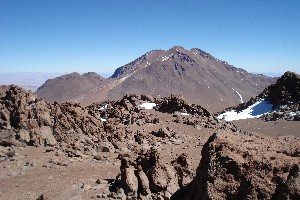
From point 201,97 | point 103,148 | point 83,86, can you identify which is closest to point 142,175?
point 103,148

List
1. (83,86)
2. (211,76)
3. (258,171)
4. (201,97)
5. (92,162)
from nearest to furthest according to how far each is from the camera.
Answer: (258,171)
(92,162)
(201,97)
(83,86)
(211,76)

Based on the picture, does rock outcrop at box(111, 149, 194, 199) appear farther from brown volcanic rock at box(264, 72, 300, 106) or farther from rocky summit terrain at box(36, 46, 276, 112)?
rocky summit terrain at box(36, 46, 276, 112)

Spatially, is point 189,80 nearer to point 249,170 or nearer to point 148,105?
point 148,105

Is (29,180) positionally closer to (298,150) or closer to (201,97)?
(298,150)

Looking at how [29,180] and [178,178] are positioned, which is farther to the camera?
[29,180]

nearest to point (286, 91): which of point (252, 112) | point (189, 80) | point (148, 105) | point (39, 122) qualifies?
point (252, 112)

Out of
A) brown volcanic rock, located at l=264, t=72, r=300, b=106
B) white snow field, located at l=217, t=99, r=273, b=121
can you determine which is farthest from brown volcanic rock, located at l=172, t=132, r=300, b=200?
brown volcanic rock, located at l=264, t=72, r=300, b=106
